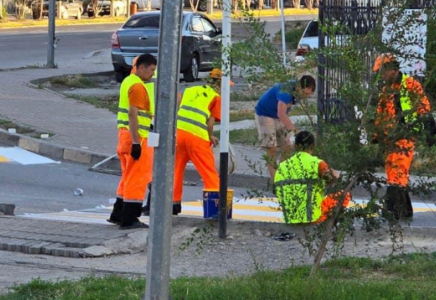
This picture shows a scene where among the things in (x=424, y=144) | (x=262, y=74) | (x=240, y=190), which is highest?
(x=262, y=74)

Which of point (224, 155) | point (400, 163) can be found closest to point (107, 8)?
point (224, 155)

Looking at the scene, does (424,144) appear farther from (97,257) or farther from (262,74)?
(97,257)

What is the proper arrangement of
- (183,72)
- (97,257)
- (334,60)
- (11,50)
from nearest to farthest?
(334,60), (97,257), (183,72), (11,50)

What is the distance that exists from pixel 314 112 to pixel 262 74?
0.46 metres

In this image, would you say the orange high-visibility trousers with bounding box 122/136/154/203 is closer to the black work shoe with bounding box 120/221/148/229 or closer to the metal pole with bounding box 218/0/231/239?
the black work shoe with bounding box 120/221/148/229

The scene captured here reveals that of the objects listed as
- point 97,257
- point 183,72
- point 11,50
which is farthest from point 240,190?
point 11,50

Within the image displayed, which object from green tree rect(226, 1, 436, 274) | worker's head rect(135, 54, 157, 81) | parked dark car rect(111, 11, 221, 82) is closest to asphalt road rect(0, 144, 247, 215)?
worker's head rect(135, 54, 157, 81)

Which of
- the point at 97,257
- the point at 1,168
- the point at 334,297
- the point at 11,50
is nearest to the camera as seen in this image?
the point at 334,297

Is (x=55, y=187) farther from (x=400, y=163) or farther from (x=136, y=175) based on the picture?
(x=400, y=163)

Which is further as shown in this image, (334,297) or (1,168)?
(1,168)

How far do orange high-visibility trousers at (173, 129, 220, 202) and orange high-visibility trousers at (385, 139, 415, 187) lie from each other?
3.45m

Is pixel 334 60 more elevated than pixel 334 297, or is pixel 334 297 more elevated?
pixel 334 60

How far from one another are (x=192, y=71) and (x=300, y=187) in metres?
17.7

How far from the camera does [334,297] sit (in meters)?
6.58
